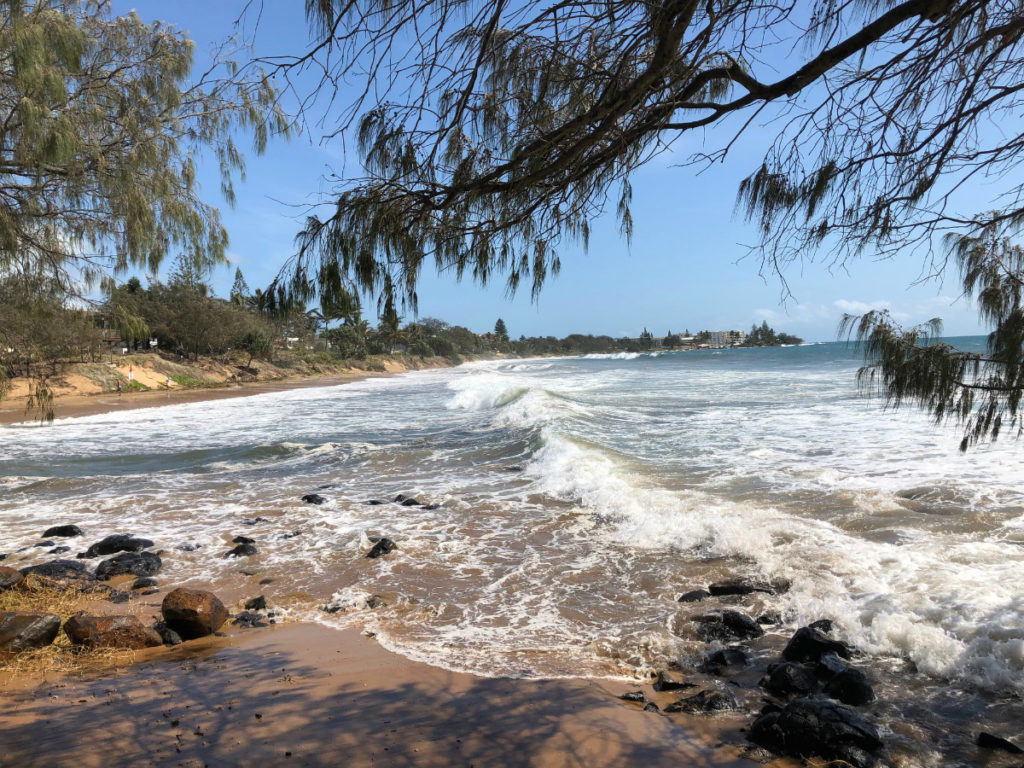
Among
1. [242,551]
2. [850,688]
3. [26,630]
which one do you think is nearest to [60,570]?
[242,551]

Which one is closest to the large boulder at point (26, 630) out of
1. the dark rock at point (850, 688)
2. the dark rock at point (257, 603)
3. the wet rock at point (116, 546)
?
the dark rock at point (257, 603)

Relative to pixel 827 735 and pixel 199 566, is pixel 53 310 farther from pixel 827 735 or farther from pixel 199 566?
pixel 827 735

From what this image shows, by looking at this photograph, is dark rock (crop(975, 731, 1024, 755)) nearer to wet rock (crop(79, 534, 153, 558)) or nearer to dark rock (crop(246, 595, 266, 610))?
dark rock (crop(246, 595, 266, 610))

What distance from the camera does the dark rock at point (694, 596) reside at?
441 centimetres

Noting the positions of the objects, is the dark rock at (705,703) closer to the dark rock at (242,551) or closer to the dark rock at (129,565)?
the dark rock at (242,551)

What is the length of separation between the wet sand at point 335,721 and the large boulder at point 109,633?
1.02 ft

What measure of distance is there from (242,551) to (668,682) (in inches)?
173

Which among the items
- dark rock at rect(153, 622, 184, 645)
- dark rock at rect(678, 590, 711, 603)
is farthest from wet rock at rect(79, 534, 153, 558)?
dark rock at rect(678, 590, 711, 603)

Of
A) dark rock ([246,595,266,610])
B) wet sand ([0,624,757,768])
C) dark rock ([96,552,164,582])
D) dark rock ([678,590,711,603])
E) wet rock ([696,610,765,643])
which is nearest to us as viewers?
wet sand ([0,624,757,768])

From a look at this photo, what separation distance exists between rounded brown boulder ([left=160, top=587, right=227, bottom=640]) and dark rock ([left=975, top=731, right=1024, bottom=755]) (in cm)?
440

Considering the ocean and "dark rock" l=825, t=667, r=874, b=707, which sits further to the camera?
the ocean

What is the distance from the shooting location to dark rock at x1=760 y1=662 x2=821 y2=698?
310 cm

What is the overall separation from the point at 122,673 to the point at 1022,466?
9.50 metres

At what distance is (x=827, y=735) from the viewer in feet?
8.63
